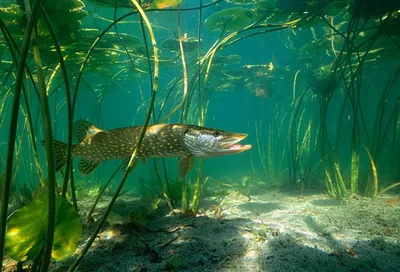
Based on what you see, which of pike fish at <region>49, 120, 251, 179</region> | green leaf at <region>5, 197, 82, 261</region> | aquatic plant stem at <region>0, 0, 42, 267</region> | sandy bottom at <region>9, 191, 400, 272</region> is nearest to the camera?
aquatic plant stem at <region>0, 0, 42, 267</region>

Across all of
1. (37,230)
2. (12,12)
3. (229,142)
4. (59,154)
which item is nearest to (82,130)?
(59,154)

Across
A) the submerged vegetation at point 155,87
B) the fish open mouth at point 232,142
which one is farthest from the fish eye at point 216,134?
the submerged vegetation at point 155,87

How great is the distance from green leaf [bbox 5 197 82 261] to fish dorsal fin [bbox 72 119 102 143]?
1370 mm

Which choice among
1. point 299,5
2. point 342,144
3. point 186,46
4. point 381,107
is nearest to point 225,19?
point 299,5

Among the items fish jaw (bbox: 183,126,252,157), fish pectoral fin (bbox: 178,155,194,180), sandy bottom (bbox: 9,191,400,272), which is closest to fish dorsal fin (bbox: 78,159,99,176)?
sandy bottom (bbox: 9,191,400,272)

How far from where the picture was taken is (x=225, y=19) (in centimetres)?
852

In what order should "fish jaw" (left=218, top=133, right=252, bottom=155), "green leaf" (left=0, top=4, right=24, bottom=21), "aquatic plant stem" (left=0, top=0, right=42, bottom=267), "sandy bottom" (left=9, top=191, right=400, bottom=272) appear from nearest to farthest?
"aquatic plant stem" (left=0, top=0, right=42, bottom=267) → "sandy bottom" (left=9, top=191, right=400, bottom=272) → "fish jaw" (left=218, top=133, right=252, bottom=155) → "green leaf" (left=0, top=4, right=24, bottom=21)

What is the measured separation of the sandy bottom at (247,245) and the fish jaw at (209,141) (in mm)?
1172

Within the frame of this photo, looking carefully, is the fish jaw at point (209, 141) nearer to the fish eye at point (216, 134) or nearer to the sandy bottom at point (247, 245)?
the fish eye at point (216, 134)

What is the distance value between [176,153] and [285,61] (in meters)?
19.3

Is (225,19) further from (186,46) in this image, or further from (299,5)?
(186,46)

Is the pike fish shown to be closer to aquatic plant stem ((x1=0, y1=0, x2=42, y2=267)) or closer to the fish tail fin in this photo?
the fish tail fin

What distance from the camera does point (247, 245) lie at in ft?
9.80

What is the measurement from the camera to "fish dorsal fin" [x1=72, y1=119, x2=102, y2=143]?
3221mm
